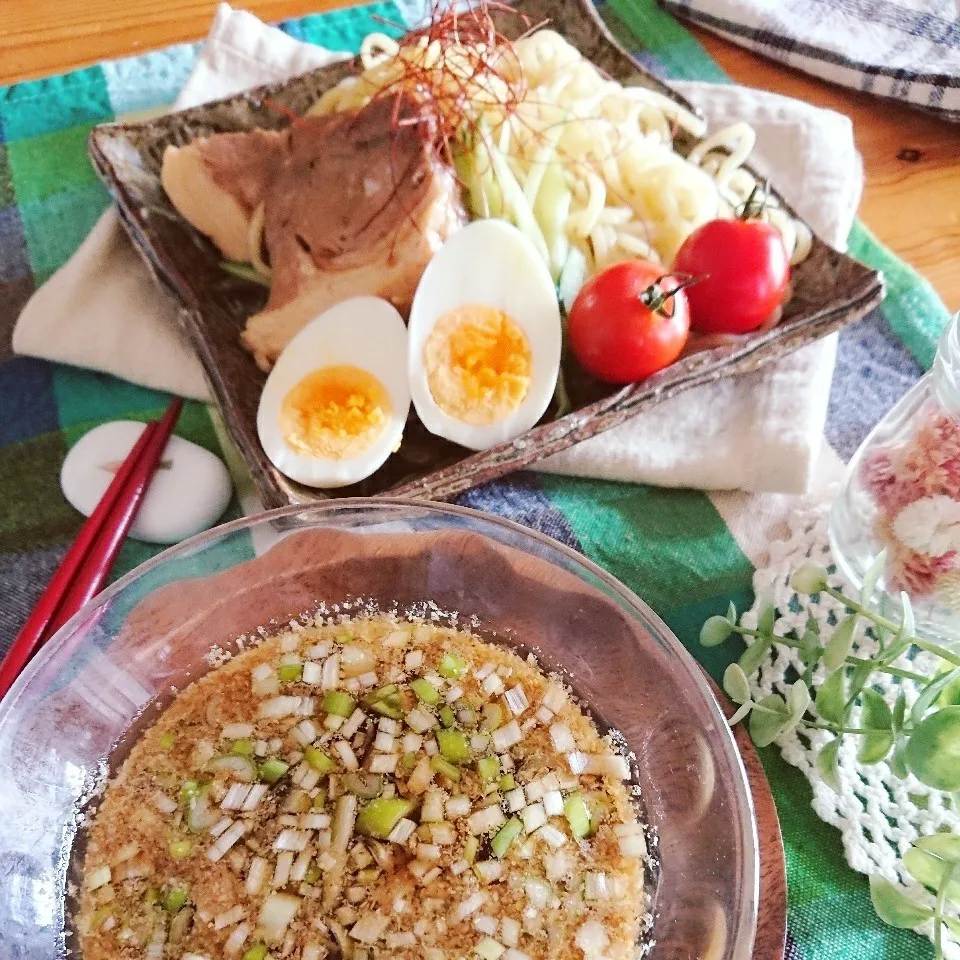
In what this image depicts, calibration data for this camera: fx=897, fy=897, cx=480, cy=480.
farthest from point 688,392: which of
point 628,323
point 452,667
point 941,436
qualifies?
point 452,667

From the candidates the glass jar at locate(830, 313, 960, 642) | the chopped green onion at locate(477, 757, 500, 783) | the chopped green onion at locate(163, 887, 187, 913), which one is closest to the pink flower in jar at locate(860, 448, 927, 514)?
the glass jar at locate(830, 313, 960, 642)

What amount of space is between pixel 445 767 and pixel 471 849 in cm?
8

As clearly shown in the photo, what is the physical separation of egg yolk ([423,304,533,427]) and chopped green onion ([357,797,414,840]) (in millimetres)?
460

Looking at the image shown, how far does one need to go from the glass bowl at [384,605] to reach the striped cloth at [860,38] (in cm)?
119

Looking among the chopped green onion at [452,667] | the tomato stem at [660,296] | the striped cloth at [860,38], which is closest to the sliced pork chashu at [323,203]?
the tomato stem at [660,296]

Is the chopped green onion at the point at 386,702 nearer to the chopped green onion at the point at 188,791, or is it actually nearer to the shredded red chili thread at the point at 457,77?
the chopped green onion at the point at 188,791

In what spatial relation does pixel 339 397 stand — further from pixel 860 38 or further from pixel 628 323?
pixel 860 38

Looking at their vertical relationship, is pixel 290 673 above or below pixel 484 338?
below

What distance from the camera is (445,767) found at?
911mm

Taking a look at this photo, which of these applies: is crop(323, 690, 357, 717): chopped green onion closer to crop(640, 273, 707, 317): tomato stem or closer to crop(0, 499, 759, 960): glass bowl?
crop(0, 499, 759, 960): glass bowl

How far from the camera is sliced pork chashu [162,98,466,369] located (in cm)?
120

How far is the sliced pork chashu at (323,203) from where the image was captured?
1.20m

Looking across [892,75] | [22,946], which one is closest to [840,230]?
[892,75]

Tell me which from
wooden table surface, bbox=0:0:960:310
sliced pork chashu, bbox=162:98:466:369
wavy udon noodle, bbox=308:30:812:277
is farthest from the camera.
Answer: wooden table surface, bbox=0:0:960:310
